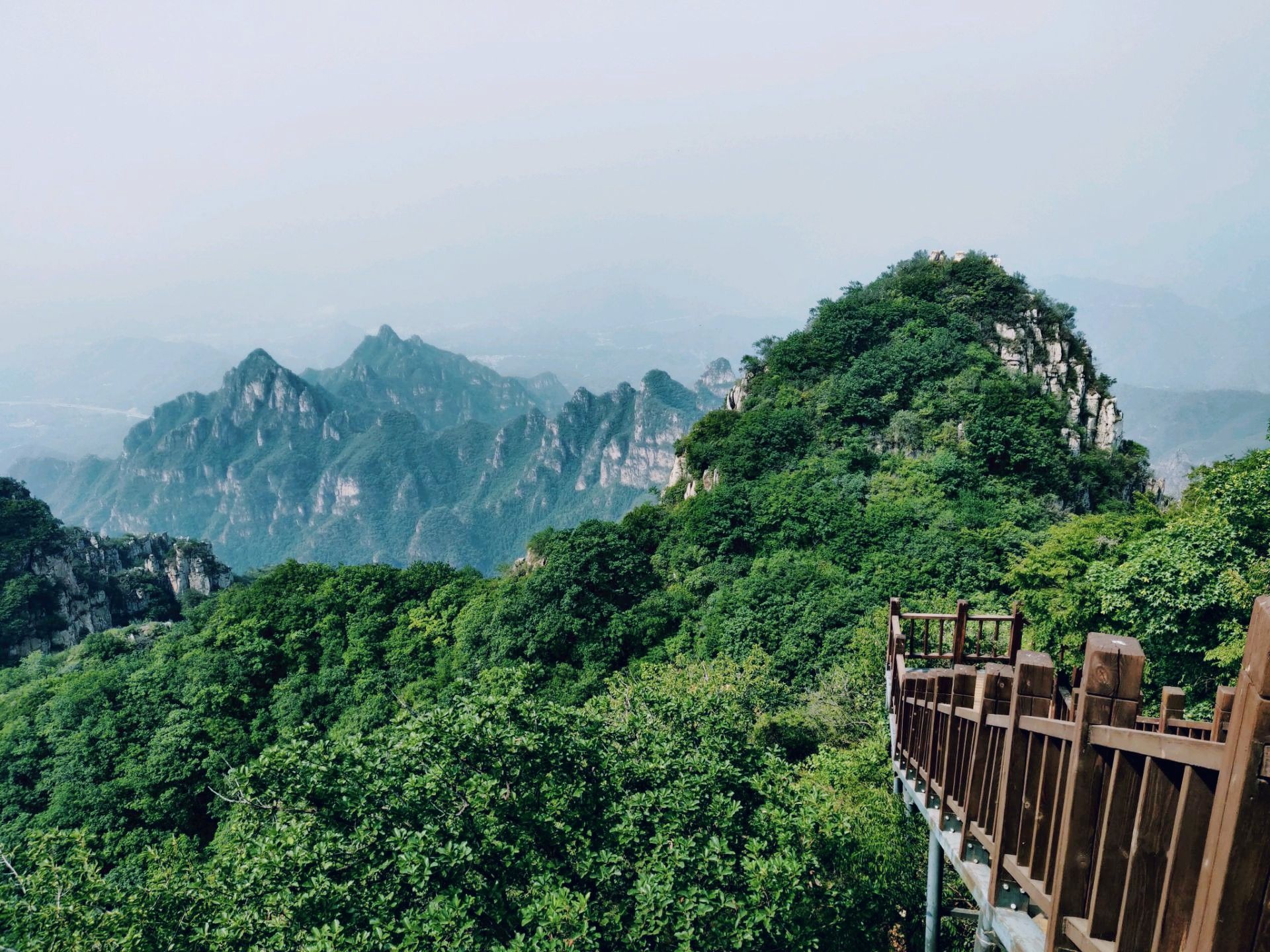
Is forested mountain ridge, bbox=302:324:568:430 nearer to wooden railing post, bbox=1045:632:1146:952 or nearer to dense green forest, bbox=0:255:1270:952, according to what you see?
dense green forest, bbox=0:255:1270:952

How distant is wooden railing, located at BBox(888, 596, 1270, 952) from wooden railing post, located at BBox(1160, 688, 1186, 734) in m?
0.01

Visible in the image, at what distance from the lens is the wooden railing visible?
1.41 m

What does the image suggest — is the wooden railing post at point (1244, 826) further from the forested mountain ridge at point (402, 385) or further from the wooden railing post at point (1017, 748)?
the forested mountain ridge at point (402, 385)

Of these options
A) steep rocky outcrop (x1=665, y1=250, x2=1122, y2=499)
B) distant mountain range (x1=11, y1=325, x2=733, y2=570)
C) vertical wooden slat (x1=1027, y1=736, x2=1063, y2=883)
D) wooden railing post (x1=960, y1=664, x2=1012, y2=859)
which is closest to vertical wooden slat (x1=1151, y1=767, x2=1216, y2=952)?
vertical wooden slat (x1=1027, y1=736, x2=1063, y2=883)

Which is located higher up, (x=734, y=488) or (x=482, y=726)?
(x=482, y=726)

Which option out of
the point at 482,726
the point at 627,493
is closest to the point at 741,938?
the point at 482,726

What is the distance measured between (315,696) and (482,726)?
769 inches

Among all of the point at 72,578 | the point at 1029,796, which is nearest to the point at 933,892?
the point at 1029,796

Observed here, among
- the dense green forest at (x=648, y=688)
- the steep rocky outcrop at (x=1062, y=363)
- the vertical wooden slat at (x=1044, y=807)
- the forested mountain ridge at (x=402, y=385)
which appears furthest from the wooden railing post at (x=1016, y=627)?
the forested mountain ridge at (x=402, y=385)

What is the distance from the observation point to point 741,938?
17.3 ft

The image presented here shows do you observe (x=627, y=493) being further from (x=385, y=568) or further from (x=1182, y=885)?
(x=1182, y=885)

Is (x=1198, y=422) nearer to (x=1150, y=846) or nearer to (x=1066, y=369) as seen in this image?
(x=1066, y=369)

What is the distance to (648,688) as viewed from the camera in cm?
1227

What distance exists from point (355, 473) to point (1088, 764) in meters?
143
